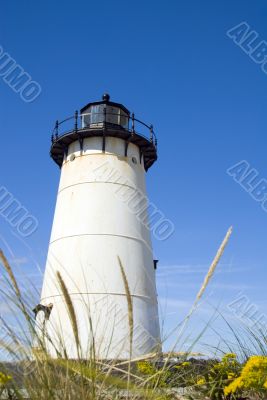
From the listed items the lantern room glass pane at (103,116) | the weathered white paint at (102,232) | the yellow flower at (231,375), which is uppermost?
the lantern room glass pane at (103,116)

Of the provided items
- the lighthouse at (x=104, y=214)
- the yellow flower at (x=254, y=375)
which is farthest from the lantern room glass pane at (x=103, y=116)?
the yellow flower at (x=254, y=375)

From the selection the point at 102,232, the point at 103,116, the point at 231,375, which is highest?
the point at 103,116

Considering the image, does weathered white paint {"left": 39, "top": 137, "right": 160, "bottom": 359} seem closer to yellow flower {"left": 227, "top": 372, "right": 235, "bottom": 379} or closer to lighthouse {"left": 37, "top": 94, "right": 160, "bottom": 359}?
lighthouse {"left": 37, "top": 94, "right": 160, "bottom": 359}

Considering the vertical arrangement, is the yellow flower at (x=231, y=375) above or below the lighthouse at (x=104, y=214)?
below

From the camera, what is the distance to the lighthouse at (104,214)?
13.5 m

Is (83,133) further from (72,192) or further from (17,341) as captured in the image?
(17,341)

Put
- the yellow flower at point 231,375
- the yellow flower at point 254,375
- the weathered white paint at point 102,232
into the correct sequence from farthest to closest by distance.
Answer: the weathered white paint at point 102,232 < the yellow flower at point 231,375 < the yellow flower at point 254,375

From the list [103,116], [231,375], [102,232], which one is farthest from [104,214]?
[231,375]

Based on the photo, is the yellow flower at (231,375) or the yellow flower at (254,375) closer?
the yellow flower at (254,375)

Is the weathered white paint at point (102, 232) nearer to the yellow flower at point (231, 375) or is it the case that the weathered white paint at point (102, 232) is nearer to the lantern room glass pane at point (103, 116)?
the lantern room glass pane at point (103, 116)

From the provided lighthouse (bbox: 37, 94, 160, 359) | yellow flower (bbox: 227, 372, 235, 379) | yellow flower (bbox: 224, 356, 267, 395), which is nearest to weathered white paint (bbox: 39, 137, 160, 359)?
lighthouse (bbox: 37, 94, 160, 359)

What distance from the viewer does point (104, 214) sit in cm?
1464

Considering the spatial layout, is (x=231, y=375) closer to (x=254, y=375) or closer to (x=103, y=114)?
(x=254, y=375)

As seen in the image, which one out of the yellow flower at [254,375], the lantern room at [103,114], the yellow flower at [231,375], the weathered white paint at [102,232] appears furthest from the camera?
the lantern room at [103,114]
